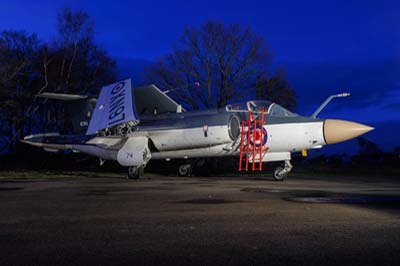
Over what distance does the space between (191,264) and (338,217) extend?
2.86m

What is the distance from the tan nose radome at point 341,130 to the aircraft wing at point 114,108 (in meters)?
6.50

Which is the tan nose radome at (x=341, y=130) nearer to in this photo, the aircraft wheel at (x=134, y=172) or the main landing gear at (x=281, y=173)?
the main landing gear at (x=281, y=173)

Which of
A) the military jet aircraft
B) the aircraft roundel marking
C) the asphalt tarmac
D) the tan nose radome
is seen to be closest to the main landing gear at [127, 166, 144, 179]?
the military jet aircraft

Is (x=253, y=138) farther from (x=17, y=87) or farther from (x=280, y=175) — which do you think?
(x=17, y=87)

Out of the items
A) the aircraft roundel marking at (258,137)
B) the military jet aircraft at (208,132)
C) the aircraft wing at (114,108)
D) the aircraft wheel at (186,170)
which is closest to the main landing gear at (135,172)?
the military jet aircraft at (208,132)

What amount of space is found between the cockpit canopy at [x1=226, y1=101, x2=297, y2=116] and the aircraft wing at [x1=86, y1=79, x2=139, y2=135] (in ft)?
12.6

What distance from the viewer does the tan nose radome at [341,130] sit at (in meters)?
13.3

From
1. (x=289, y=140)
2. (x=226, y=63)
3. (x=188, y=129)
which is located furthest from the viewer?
(x=226, y=63)

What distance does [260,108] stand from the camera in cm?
1546

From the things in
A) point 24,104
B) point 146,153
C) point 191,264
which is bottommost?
point 191,264

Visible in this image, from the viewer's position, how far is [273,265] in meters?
3.31

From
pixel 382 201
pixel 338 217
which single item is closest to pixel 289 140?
pixel 382 201

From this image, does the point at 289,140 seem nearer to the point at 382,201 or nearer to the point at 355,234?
the point at 382,201

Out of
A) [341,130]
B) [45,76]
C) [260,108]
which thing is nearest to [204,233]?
[341,130]
